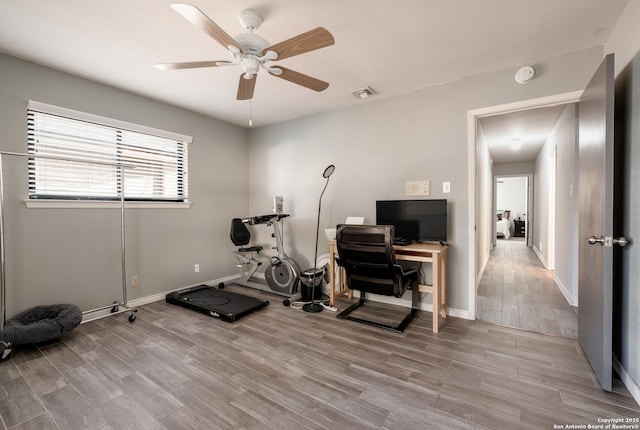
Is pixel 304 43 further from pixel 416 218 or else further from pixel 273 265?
pixel 273 265

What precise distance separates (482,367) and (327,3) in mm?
2740

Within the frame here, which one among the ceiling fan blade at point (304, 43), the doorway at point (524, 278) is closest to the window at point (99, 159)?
the ceiling fan blade at point (304, 43)

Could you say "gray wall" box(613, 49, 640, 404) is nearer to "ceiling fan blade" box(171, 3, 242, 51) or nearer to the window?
"ceiling fan blade" box(171, 3, 242, 51)

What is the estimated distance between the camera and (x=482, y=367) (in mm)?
1988

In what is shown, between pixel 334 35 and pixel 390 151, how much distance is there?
1524 mm

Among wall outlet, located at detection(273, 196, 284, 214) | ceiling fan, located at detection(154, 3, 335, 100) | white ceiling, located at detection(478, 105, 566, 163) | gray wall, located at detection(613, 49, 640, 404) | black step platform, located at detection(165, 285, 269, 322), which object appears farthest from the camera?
wall outlet, located at detection(273, 196, 284, 214)

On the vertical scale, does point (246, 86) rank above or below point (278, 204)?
above

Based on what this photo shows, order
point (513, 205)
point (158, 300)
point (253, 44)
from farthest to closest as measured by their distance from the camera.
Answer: point (513, 205), point (158, 300), point (253, 44)

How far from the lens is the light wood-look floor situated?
4.99 ft

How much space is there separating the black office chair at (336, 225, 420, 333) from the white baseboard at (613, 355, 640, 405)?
1.43m

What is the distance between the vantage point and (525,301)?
11.0 feet

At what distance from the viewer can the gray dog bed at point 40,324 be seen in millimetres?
2160

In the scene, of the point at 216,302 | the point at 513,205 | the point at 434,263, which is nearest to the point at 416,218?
the point at 434,263

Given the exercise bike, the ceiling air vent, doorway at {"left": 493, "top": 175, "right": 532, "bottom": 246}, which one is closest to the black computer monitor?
the ceiling air vent
